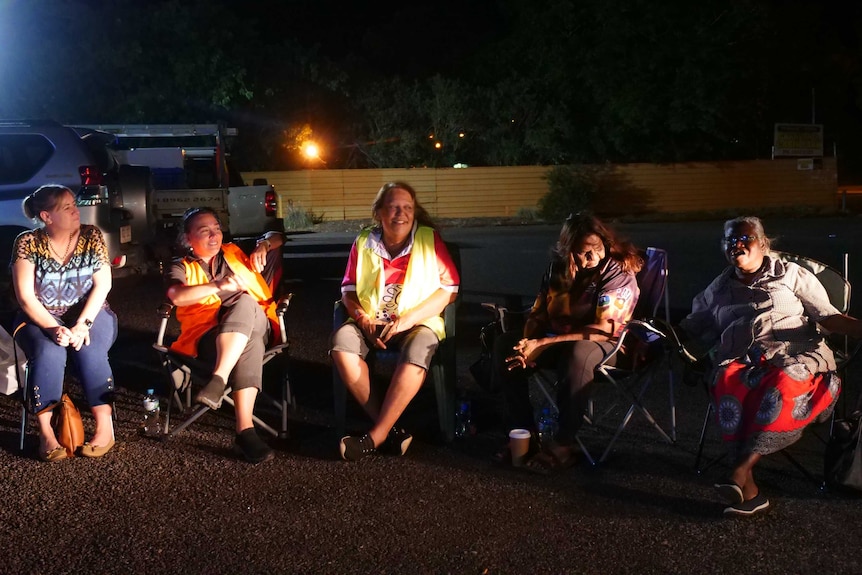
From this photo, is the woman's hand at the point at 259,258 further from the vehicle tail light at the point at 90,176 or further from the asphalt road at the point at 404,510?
the vehicle tail light at the point at 90,176

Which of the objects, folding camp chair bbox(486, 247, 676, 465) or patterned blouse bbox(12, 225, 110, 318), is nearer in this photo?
folding camp chair bbox(486, 247, 676, 465)

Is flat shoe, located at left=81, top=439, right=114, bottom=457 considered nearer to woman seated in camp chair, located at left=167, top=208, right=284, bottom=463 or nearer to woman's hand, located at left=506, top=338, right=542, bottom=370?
woman seated in camp chair, located at left=167, top=208, right=284, bottom=463

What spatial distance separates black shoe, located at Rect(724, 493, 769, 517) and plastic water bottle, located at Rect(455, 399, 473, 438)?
5.05 ft

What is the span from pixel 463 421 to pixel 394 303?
28.3 inches

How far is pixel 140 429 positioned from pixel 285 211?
68.3 ft

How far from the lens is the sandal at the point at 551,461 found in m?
4.25

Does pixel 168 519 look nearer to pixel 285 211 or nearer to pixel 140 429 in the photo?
pixel 140 429

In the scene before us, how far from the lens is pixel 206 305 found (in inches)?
194

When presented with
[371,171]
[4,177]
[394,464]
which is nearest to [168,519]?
[394,464]

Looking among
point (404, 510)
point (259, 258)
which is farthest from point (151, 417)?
point (404, 510)

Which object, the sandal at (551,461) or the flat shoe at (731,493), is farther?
the sandal at (551,461)

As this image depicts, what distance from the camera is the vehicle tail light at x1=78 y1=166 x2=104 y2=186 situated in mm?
8578

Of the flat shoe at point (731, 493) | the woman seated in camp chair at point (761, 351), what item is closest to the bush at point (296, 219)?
the woman seated in camp chair at point (761, 351)

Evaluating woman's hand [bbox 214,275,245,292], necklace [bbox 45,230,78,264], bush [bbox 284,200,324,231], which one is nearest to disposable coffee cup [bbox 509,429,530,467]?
woman's hand [bbox 214,275,245,292]
